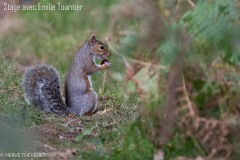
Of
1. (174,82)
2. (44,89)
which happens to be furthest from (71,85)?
(174,82)

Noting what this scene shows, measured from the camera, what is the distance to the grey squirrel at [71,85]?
657 cm

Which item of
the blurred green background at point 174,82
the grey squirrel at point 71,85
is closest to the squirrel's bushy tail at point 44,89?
the grey squirrel at point 71,85

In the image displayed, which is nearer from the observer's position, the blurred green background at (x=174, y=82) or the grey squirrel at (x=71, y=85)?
the blurred green background at (x=174, y=82)

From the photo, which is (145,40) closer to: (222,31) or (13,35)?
(222,31)

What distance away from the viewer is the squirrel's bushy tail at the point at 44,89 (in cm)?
654

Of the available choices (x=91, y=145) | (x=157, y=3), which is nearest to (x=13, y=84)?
(x=91, y=145)

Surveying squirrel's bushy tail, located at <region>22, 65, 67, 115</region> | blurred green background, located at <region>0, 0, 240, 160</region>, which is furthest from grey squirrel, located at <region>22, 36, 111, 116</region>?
blurred green background, located at <region>0, 0, 240, 160</region>

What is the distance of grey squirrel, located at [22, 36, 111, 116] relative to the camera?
6.57 meters

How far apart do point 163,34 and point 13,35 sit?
4.29 m

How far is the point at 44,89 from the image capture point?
6.63m

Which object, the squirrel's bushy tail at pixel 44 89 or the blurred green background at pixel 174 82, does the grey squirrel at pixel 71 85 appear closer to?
the squirrel's bushy tail at pixel 44 89

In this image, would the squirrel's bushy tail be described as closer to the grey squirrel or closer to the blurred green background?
the grey squirrel

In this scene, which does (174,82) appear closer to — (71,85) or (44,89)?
(44,89)

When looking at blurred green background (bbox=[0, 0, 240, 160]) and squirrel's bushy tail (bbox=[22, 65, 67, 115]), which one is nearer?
blurred green background (bbox=[0, 0, 240, 160])
